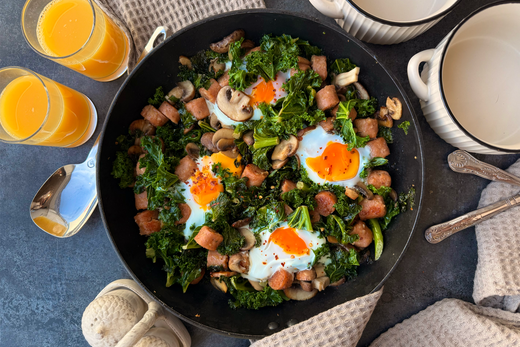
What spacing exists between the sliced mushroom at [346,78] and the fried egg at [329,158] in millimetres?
379

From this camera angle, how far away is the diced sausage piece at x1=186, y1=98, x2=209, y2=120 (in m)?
2.75

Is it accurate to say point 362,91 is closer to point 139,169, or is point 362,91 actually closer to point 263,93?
point 263,93

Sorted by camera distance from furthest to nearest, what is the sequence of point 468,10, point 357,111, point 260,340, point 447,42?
point 468,10 < point 357,111 < point 260,340 < point 447,42

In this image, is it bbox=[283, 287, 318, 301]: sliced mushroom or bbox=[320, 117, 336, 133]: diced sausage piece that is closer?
bbox=[320, 117, 336, 133]: diced sausage piece

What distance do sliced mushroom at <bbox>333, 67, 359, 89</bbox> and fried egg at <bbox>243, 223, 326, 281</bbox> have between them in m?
1.19

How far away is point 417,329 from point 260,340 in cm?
136

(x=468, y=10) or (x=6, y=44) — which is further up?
(x=468, y=10)

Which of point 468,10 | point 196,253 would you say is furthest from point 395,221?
point 468,10

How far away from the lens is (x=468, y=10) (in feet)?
9.62

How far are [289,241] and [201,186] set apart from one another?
2.67 ft

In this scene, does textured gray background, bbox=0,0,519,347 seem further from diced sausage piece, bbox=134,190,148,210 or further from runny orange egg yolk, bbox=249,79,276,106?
runny orange egg yolk, bbox=249,79,276,106

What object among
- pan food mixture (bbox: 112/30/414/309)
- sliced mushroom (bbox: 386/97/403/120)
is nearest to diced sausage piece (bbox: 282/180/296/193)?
pan food mixture (bbox: 112/30/414/309)

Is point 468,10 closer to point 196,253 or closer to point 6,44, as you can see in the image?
point 196,253

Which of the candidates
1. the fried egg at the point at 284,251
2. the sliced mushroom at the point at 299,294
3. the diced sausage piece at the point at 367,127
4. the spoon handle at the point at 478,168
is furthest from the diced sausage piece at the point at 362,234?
the spoon handle at the point at 478,168
